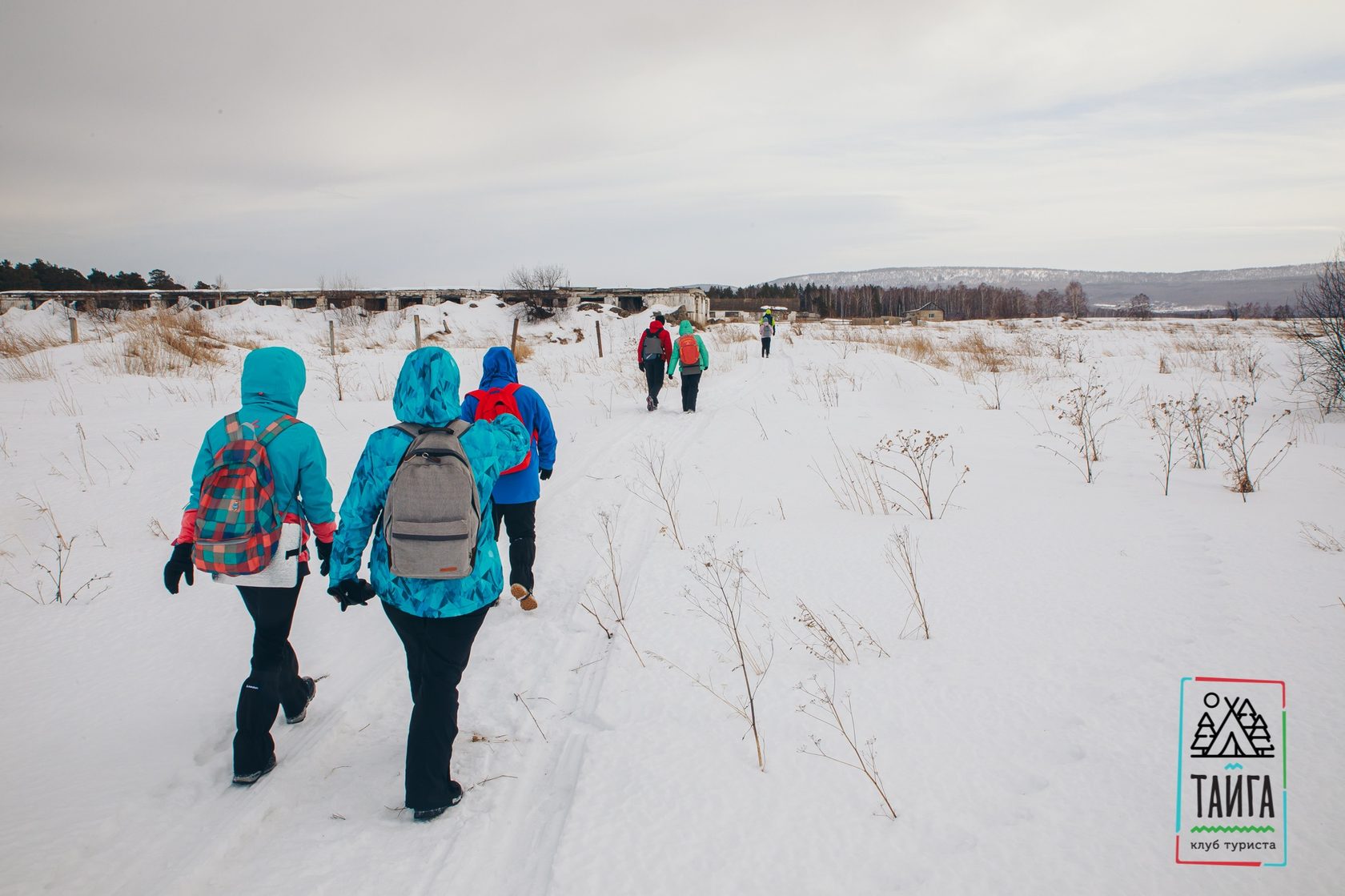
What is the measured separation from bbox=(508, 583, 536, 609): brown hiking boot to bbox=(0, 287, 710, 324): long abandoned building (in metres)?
36.9

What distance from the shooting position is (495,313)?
35906 millimetres

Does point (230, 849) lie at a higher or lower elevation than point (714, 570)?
lower

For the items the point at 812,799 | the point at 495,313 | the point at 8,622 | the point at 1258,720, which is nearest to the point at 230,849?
the point at 812,799

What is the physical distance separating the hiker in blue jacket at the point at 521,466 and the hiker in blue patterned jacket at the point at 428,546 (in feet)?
5.48

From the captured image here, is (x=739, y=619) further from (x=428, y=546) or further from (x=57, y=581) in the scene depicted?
(x=57, y=581)

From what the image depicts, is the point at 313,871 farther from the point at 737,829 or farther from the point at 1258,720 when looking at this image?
the point at 1258,720

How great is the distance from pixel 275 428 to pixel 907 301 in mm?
127461

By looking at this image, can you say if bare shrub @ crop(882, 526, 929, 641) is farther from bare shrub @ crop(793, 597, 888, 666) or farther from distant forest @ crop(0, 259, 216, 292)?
distant forest @ crop(0, 259, 216, 292)

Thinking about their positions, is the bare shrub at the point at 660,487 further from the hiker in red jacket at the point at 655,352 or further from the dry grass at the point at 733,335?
the dry grass at the point at 733,335

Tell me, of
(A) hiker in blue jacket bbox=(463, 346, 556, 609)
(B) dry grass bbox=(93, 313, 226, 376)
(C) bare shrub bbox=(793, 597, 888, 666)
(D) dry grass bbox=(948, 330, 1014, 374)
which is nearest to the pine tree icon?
(C) bare shrub bbox=(793, 597, 888, 666)

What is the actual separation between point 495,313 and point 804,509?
33.2 meters

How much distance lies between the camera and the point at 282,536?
2.72m

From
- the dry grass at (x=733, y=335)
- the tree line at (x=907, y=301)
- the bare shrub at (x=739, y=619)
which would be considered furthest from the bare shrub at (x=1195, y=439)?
the tree line at (x=907, y=301)

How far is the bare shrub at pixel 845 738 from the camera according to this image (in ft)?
8.10
